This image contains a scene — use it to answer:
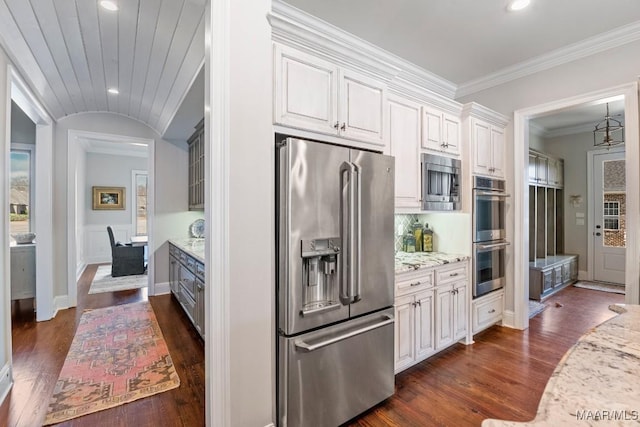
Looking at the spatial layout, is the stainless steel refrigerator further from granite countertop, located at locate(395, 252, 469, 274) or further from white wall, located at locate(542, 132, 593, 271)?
white wall, located at locate(542, 132, 593, 271)

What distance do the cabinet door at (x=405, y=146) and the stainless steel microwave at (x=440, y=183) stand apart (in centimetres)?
10

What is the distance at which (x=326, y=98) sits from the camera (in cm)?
193

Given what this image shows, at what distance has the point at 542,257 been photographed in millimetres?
5199

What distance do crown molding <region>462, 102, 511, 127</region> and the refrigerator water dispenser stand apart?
2325mm

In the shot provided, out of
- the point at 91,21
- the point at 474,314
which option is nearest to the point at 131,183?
the point at 91,21

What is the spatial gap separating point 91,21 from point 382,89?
2241mm

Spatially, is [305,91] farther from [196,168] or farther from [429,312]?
[196,168]

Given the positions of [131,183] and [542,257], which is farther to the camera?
[131,183]

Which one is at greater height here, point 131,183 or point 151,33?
point 151,33

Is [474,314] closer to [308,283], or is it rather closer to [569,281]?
[308,283]

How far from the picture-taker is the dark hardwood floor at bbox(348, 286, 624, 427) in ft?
6.59

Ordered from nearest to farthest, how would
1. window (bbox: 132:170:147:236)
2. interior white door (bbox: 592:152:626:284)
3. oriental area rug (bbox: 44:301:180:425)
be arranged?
oriental area rug (bbox: 44:301:180:425) → interior white door (bbox: 592:152:626:284) → window (bbox: 132:170:147:236)

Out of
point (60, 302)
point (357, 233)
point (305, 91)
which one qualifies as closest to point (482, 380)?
point (357, 233)

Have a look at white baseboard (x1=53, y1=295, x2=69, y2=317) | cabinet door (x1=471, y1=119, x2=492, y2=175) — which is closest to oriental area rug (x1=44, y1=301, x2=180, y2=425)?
white baseboard (x1=53, y1=295, x2=69, y2=317)
